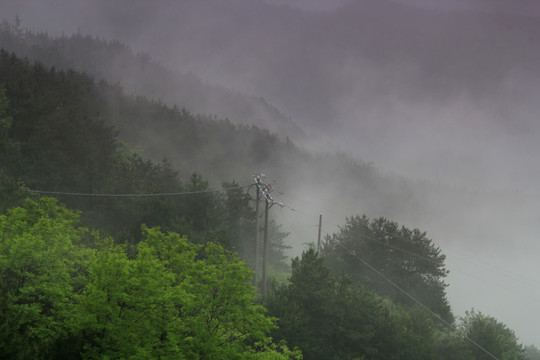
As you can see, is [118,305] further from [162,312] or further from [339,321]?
[339,321]

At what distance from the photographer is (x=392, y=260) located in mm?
51125

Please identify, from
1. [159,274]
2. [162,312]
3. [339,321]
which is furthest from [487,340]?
[159,274]

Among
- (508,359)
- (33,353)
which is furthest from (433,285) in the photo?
(33,353)

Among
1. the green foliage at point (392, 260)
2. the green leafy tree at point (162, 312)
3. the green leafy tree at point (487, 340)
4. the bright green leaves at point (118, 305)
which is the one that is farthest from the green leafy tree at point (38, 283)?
the green foliage at point (392, 260)

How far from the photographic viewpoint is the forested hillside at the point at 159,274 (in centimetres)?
1880

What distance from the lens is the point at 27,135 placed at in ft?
147

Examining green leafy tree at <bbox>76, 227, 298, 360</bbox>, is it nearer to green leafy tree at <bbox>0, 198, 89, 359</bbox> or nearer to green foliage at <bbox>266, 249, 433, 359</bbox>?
green leafy tree at <bbox>0, 198, 89, 359</bbox>

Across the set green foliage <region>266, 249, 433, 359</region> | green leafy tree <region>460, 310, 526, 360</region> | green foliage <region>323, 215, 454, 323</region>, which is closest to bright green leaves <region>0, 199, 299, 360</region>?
green foliage <region>266, 249, 433, 359</region>

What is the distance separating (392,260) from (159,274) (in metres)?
37.4

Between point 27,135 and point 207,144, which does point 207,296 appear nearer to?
point 27,135

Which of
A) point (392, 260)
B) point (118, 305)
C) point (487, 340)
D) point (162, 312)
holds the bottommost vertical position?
point (487, 340)

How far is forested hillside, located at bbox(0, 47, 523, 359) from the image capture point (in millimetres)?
18797

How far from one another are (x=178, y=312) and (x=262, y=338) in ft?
14.9

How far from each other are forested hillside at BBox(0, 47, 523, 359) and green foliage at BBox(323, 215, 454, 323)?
0.16 metres
